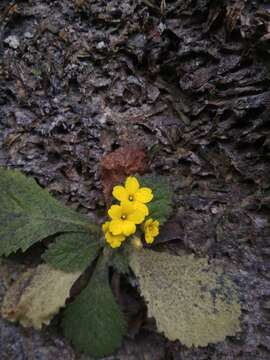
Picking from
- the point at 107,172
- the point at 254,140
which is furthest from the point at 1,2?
the point at 254,140

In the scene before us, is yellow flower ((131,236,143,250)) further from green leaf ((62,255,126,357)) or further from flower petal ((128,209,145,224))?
green leaf ((62,255,126,357))

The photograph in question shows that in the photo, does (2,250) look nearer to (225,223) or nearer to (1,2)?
(225,223)

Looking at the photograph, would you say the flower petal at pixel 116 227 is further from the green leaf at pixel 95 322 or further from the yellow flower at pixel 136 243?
the green leaf at pixel 95 322

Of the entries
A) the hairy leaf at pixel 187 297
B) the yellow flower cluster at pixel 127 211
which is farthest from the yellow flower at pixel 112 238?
the hairy leaf at pixel 187 297

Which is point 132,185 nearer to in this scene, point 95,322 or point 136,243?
point 136,243

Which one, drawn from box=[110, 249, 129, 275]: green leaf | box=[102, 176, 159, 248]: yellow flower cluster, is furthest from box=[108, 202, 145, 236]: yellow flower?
box=[110, 249, 129, 275]: green leaf

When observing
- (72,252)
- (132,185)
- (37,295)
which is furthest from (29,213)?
(132,185)
